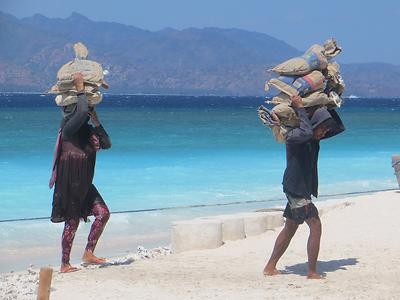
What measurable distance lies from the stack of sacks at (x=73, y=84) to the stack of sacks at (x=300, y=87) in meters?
1.38

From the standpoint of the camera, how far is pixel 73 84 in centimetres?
710

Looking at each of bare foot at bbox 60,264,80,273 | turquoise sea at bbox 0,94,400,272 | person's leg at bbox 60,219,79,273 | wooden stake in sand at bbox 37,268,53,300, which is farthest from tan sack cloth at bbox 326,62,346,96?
turquoise sea at bbox 0,94,400,272

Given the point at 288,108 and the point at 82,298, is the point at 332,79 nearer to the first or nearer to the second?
the point at 288,108

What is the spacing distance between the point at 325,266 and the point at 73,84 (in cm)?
255

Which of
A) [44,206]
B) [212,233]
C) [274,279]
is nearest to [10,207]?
[44,206]

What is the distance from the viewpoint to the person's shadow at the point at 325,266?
23.4 feet

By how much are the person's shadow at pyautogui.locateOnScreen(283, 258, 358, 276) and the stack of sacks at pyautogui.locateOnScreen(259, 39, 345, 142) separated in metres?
1.15

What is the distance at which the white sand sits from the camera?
6316 mm

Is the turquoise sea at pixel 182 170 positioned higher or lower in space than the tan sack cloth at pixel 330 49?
lower

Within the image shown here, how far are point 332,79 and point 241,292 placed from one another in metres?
1.83

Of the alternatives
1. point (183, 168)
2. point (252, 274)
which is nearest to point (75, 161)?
point (252, 274)

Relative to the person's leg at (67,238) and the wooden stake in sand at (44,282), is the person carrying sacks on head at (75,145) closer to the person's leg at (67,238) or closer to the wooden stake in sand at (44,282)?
the person's leg at (67,238)

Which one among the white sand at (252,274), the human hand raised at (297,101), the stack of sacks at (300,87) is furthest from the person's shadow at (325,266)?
the human hand raised at (297,101)

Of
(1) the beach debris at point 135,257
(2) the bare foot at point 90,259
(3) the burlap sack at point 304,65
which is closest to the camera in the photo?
(3) the burlap sack at point 304,65
